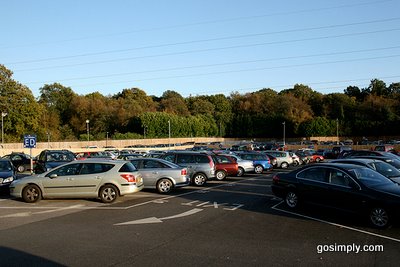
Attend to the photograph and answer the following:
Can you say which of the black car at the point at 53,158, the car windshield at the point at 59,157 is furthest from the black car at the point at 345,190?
the car windshield at the point at 59,157

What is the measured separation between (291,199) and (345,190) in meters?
2.24

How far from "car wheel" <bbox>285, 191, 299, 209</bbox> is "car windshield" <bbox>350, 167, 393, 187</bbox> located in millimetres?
2018

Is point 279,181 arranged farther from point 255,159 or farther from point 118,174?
point 255,159

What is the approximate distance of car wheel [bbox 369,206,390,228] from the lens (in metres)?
10.1

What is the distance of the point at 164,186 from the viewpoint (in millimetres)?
17344

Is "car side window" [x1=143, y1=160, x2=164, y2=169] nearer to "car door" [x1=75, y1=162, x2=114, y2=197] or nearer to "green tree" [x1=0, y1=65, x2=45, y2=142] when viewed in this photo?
"car door" [x1=75, y1=162, x2=114, y2=197]

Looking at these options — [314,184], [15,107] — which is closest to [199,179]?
[314,184]

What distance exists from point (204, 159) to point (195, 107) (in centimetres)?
11109

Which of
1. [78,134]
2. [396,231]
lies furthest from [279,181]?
[78,134]

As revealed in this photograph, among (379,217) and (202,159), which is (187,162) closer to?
(202,159)

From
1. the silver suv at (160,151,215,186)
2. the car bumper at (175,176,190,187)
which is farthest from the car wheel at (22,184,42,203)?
the silver suv at (160,151,215,186)

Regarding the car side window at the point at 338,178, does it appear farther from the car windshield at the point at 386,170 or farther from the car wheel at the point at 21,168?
the car wheel at the point at 21,168

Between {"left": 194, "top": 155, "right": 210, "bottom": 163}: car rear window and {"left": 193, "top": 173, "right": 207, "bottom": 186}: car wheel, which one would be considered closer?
{"left": 193, "top": 173, "right": 207, "bottom": 186}: car wheel

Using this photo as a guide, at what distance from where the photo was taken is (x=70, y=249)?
8.34 metres
